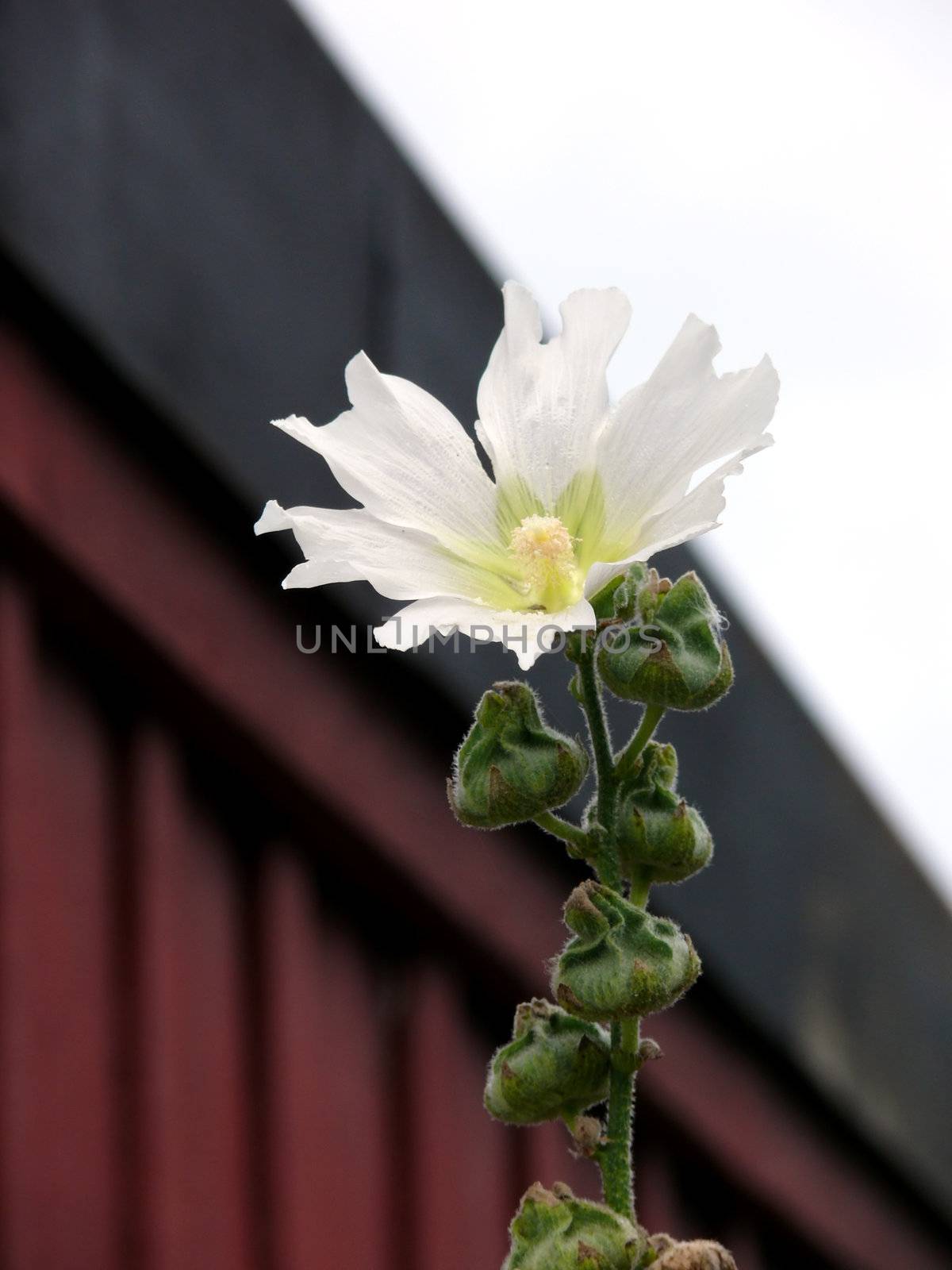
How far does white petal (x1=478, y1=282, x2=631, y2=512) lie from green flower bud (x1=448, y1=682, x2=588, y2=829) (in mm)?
162

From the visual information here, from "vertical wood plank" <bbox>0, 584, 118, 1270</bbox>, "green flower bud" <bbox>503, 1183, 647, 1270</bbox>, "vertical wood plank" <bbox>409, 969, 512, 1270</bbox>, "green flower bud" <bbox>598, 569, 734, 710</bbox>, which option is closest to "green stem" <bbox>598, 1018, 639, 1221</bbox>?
"green flower bud" <bbox>503, 1183, 647, 1270</bbox>

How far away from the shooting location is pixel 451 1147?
86.7 inches

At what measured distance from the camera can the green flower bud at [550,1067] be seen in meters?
0.62

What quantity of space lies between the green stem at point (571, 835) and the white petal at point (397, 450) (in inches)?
6.7

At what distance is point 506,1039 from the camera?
7.91 ft

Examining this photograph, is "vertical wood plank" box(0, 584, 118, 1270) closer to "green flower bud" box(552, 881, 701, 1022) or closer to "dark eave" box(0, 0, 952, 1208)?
"dark eave" box(0, 0, 952, 1208)

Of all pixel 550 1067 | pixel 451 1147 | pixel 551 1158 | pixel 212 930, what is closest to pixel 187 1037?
pixel 212 930

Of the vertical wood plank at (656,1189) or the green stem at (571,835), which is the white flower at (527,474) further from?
the vertical wood plank at (656,1189)

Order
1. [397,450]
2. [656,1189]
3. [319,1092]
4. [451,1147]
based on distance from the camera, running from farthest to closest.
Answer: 1. [656,1189]
2. [451,1147]
3. [319,1092]
4. [397,450]

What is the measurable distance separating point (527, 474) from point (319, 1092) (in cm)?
142

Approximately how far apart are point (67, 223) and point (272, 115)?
0.34 m

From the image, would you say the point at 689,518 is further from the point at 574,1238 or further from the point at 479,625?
the point at 574,1238

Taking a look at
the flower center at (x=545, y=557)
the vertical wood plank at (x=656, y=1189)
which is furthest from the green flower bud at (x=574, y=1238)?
the vertical wood plank at (x=656, y=1189)

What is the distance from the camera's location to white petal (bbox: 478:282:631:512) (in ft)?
2.51
